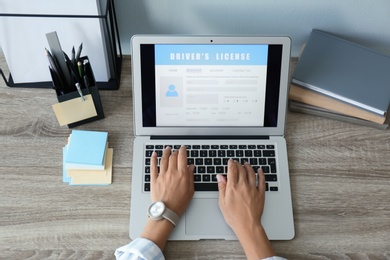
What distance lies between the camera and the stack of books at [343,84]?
115cm

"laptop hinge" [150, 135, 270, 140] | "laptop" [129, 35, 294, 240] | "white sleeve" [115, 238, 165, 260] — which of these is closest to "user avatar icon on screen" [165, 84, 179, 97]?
"laptop" [129, 35, 294, 240]

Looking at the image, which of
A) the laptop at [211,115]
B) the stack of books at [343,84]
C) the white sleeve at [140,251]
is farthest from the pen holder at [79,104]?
the stack of books at [343,84]

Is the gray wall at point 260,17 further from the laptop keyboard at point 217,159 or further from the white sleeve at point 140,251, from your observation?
the white sleeve at point 140,251

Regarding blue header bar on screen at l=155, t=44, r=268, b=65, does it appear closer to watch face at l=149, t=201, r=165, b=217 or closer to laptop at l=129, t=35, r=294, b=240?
laptop at l=129, t=35, r=294, b=240

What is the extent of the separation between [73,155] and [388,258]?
0.70 metres

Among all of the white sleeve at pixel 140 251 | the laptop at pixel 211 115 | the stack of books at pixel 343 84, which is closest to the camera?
the white sleeve at pixel 140 251

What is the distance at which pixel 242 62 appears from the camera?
41.4 inches

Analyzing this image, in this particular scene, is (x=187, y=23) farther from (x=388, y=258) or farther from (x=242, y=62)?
(x=388, y=258)

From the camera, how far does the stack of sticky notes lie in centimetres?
105

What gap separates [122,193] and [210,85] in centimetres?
31

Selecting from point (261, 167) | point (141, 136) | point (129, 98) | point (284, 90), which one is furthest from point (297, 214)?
point (129, 98)

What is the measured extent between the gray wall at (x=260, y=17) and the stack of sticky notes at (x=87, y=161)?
1.17 ft

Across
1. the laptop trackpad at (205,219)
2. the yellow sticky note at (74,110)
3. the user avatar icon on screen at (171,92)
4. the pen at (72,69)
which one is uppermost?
the pen at (72,69)

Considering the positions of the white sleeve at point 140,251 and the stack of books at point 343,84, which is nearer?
the white sleeve at point 140,251
